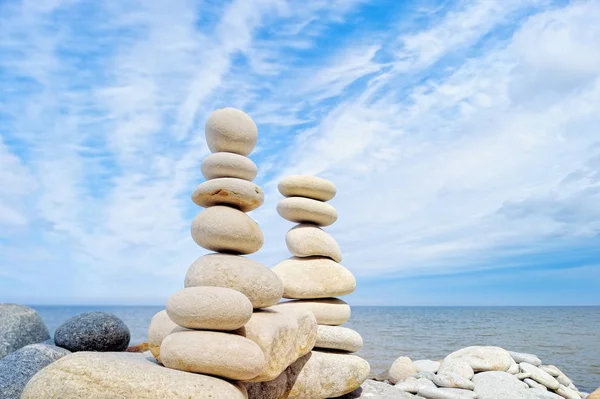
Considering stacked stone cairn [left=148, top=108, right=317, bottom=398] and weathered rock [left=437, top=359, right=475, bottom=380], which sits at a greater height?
stacked stone cairn [left=148, top=108, right=317, bottom=398]

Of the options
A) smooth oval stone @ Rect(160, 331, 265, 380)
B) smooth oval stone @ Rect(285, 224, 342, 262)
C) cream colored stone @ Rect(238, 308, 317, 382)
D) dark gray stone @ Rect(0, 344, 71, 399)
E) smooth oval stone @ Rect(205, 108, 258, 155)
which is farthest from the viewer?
smooth oval stone @ Rect(285, 224, 342, 262)

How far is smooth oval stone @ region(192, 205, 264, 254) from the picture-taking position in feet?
19.9

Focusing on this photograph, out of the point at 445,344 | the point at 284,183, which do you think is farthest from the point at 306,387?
the point at 445,344

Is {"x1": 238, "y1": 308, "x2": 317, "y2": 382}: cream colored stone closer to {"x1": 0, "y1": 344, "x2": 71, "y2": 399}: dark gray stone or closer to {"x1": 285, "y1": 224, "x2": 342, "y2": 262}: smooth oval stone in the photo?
{"x1": 285, "y1": 224, "x2": 342, "y2": 262}: smooth oval stone

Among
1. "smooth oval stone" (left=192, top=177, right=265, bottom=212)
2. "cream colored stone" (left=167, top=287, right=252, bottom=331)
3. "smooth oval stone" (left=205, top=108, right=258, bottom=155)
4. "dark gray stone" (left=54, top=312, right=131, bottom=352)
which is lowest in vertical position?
"dark gray stone" (left=54, top=312, right=131, bottom=352)

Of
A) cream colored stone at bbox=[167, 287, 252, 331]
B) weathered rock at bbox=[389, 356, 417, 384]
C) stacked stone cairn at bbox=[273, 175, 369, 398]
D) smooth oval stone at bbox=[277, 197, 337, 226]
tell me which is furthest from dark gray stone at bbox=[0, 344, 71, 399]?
weathered rock at bbox=[389, 356, 417, 384]

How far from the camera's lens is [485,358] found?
946 centimetres

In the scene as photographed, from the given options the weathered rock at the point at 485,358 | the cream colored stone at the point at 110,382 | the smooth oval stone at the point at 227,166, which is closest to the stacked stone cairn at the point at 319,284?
the smooth oval stone at the point at 227,166

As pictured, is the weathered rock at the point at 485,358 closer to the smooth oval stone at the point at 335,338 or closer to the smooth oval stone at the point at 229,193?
the smooth oval stone at the point at 335,338

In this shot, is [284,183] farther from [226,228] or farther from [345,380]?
[345,380]

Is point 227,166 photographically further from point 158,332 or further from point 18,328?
point 18,328

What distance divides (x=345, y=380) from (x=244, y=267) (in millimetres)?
2393

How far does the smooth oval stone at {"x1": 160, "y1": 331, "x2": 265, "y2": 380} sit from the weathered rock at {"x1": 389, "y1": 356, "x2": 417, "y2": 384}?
18.2ft

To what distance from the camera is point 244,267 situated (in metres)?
5.96
